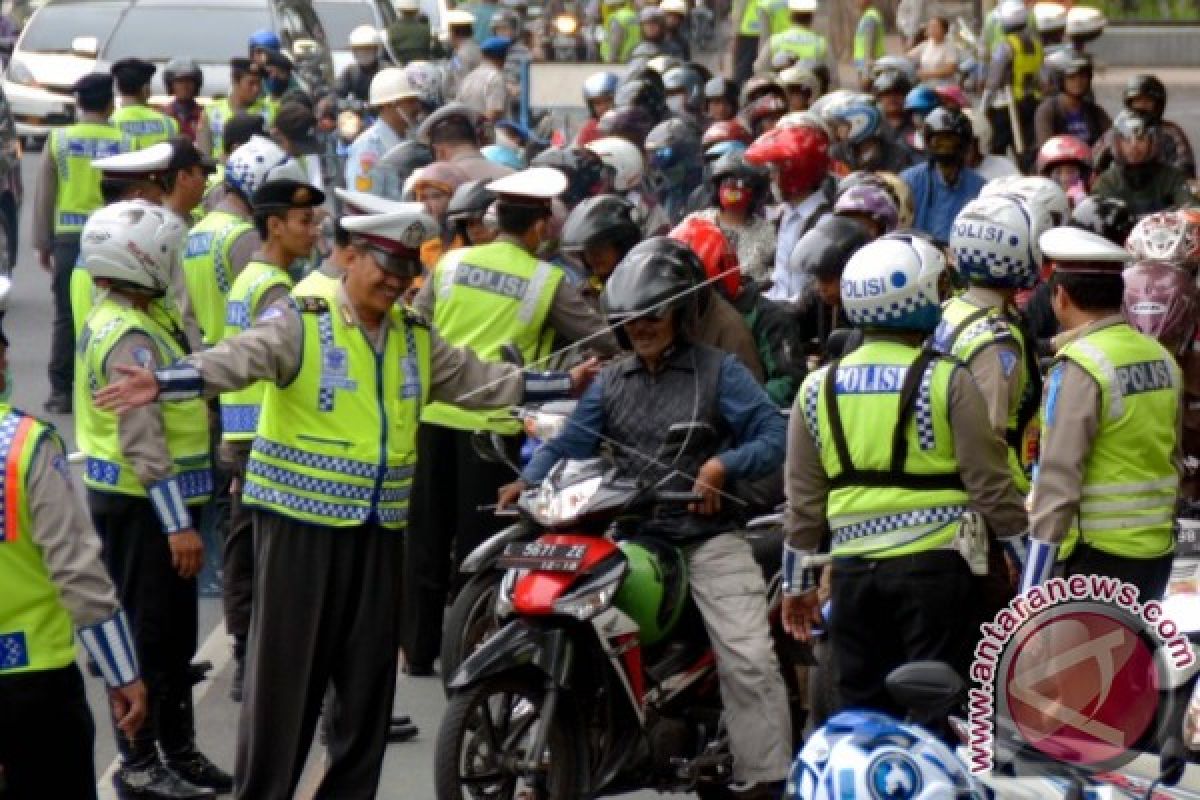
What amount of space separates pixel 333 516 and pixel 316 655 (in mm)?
432

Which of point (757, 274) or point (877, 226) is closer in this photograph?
point (877, 226)

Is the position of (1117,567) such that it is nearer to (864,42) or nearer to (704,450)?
(704,450)

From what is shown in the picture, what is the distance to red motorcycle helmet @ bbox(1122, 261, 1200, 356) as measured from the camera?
9.12 m

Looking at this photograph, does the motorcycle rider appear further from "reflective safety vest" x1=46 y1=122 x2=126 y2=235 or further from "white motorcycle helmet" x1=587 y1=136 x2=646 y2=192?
"reflective safety vest" x1=46 y1=122 x2=126 y2=235

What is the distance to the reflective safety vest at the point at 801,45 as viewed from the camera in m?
21.7

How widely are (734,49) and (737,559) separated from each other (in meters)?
20.4

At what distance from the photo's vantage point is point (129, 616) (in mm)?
8820

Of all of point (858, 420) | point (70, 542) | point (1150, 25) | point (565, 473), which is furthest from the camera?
point (1150, 25)

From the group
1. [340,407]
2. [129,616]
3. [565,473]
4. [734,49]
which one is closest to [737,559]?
[565,473]

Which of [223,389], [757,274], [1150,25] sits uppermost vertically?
[223,389]

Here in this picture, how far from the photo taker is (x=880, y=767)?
15.4 feet

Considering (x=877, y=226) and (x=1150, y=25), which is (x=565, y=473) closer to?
(x=877, y=226)

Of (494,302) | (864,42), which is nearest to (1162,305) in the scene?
(494,302)

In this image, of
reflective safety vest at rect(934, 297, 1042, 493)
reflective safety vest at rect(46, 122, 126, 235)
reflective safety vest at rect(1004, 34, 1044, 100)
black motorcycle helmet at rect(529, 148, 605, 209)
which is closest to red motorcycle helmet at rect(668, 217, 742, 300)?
reflective safety vest at rect(934, 297, 1042, 493)
